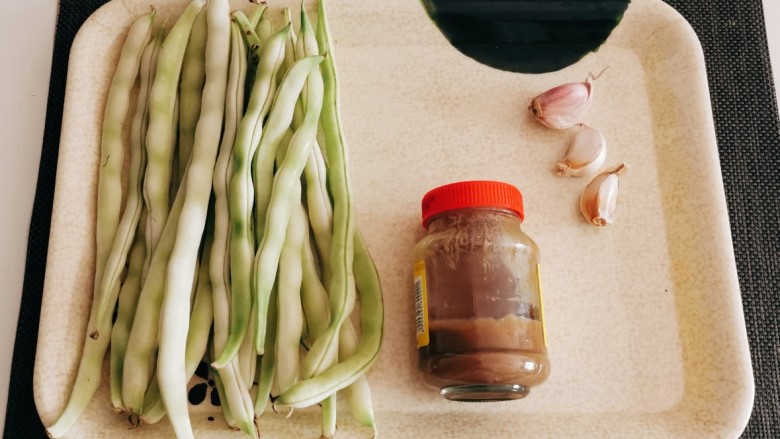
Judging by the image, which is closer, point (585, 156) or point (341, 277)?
point (341, 277)

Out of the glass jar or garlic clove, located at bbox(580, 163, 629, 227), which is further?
garlic clove, located at bbox(580, 163, 629, 227)

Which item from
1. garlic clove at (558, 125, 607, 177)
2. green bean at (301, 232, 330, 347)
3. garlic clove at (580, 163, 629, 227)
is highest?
garlic clove at (558, 125, 607, 177)

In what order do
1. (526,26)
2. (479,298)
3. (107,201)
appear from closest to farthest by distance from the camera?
(479,298)
(107,201)
(526,26)

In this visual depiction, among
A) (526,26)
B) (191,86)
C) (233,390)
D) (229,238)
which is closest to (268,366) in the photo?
(233,390)

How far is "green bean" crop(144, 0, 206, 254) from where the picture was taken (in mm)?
908

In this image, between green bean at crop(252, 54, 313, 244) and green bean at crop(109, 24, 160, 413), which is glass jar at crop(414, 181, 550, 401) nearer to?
green bean at crop(252, 54, 313, 244)

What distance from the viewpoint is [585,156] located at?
3.26ft

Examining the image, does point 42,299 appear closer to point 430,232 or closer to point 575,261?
point 430,232

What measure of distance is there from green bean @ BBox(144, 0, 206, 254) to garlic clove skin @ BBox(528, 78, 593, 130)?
50 centimetres

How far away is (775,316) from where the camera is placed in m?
1.01

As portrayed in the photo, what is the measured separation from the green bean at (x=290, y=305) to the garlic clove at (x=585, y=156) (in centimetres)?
38

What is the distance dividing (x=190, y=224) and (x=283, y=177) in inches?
4.9

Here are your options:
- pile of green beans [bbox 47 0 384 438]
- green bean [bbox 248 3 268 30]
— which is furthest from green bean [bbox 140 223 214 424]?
green bean [bbox 248 3 268 30]

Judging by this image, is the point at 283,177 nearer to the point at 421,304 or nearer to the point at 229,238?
the point at 229,238
